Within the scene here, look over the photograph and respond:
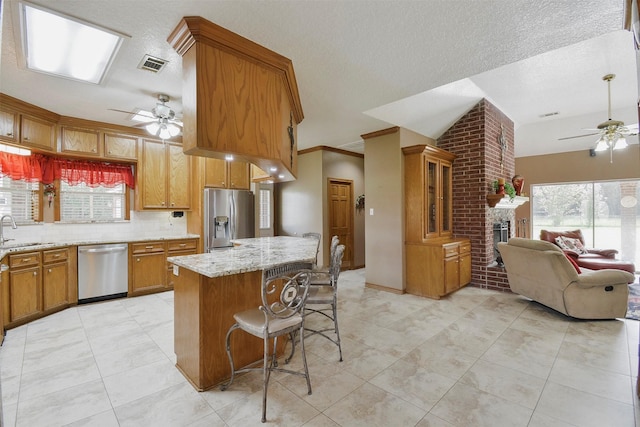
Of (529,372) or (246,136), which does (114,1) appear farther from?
(529,372)

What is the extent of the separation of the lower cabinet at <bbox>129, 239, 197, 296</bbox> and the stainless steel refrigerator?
0.41m

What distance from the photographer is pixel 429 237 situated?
4.54 m

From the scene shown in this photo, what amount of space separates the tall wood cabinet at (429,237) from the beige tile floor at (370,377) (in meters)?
0.84

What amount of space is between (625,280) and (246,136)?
13.9 ft

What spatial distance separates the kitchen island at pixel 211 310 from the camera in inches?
83.4

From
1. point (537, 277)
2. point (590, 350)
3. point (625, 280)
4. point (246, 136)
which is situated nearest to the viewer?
point (246, 136)

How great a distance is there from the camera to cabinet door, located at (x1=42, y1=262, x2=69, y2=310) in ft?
11.8

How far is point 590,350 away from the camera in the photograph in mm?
2662

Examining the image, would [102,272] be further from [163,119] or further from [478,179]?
[478,179]

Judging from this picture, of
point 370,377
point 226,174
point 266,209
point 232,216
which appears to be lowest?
point 370,377

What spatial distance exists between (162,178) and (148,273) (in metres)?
1.55

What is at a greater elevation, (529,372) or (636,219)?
(636,219)

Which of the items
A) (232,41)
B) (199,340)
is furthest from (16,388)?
(232,41)

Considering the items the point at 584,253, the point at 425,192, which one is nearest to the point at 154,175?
the point at 425,192
